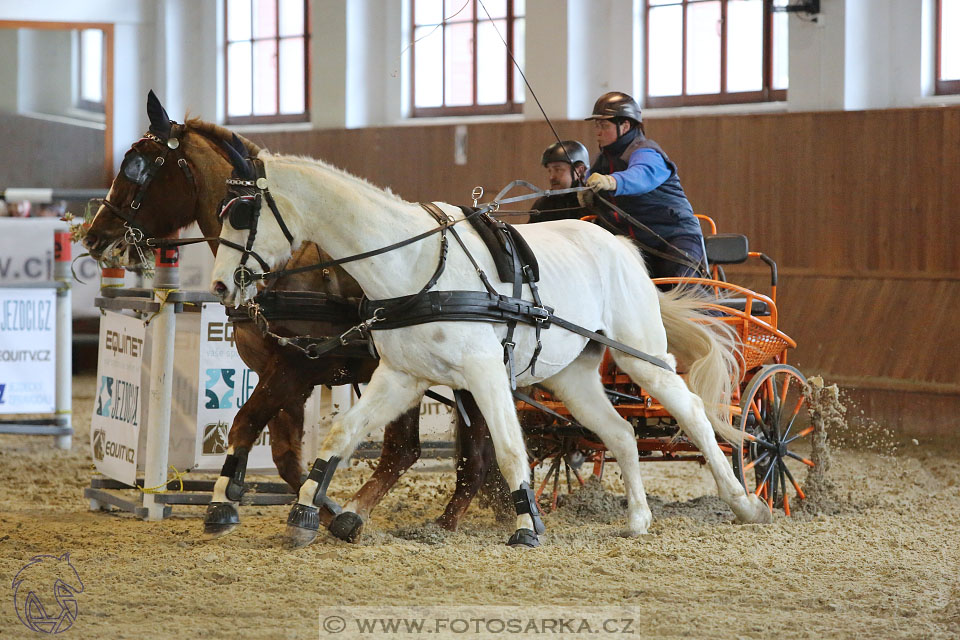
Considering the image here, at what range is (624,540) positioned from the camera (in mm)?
4379

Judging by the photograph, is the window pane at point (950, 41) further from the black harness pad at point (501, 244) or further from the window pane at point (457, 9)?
the black harness pad at point (501, 244)

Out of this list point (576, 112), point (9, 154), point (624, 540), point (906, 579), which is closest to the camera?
point (906, 579)

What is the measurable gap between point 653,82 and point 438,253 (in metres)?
5.87

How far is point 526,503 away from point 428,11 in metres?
7.15

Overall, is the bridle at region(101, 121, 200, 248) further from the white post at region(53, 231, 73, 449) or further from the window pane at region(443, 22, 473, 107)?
the window pane at region(443, 22, 473, 107)

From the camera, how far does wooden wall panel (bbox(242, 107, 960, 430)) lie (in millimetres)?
7660

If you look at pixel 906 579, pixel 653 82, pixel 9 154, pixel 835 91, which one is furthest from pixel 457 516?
pixel 9 154

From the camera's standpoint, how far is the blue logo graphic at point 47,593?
128 inches

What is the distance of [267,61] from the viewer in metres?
11.2

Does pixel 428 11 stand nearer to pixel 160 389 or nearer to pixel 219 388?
pixel 219 388

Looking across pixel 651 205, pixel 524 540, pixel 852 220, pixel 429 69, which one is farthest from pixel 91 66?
pixel 524 540

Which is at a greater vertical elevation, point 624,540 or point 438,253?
point 438,253

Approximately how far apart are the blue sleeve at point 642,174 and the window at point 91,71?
851 centimetres

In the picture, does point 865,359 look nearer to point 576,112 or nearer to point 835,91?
point 835,91
